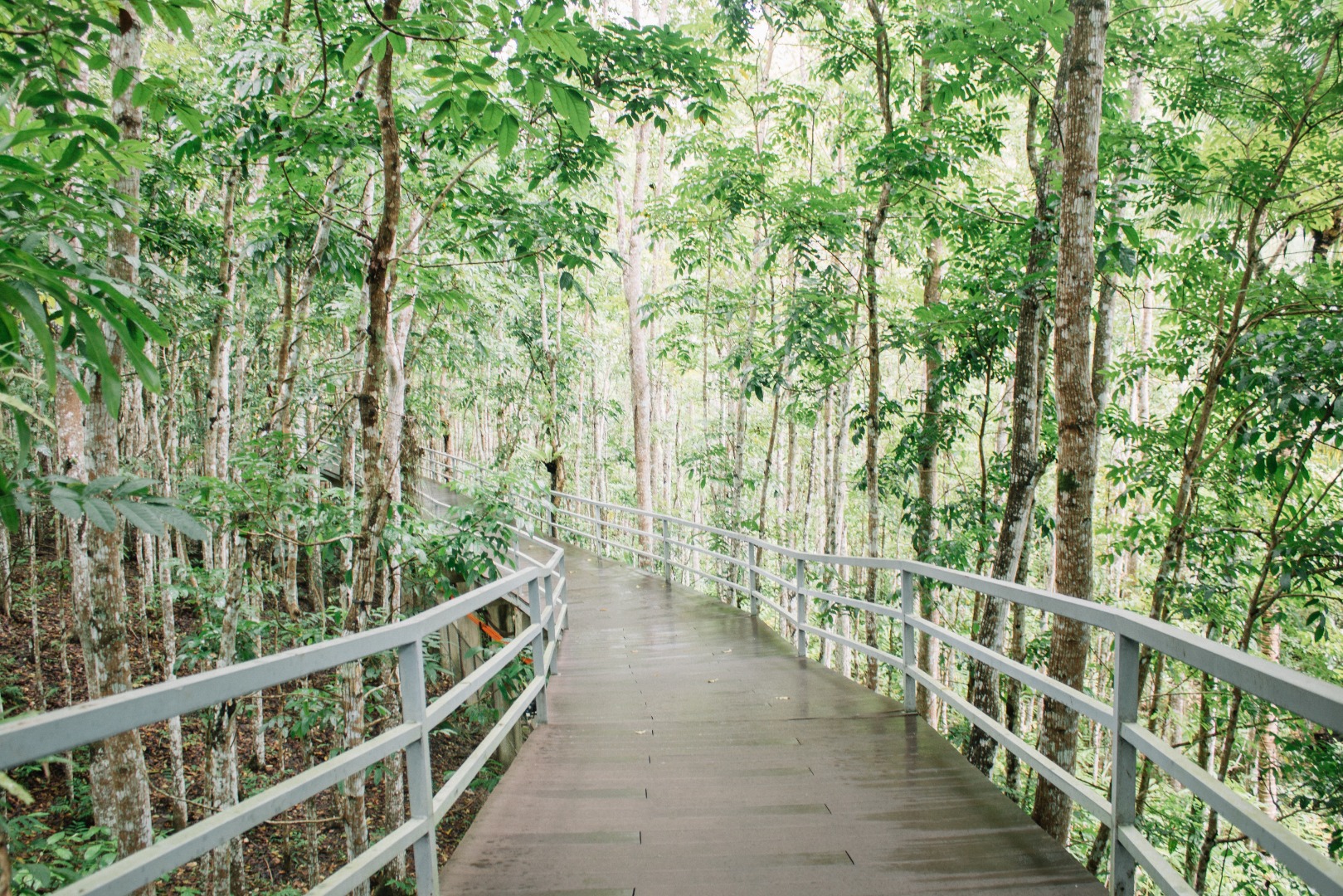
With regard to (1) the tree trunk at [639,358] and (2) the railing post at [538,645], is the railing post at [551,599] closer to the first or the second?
(2) the railing post at [538,645]

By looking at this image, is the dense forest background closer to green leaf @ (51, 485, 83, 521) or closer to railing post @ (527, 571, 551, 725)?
green leaf @ (51, 485, 83, 521)

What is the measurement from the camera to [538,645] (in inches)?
165

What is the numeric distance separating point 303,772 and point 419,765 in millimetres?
589

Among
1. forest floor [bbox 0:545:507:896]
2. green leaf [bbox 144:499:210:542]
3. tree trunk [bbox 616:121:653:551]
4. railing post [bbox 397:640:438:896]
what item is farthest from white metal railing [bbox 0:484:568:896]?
tree trunk [bbox 616:121:653:551]

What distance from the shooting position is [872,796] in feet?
10.4

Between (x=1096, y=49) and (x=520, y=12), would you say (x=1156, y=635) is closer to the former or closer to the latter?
(x=520, y=12)

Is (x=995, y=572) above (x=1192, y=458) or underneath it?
underneath

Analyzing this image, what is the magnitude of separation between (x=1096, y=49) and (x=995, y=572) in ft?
12.5

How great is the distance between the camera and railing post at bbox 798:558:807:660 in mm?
5766

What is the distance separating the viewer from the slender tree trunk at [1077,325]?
13.6 ft

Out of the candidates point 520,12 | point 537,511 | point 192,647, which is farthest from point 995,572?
point 537,511

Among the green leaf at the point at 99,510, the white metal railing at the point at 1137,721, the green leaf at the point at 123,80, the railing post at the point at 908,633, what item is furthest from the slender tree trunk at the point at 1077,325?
the green leaf at the point at 123,80

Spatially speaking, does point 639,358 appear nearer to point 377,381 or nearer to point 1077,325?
point 377,381

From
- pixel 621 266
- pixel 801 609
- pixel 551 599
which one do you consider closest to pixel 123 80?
pixel 551 599
